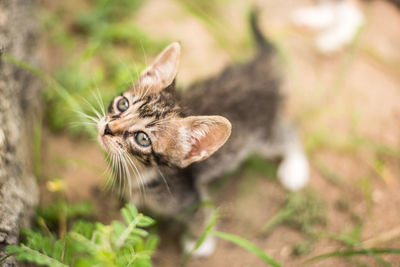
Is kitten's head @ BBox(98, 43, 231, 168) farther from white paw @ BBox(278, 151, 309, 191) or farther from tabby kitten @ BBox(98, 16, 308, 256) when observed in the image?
white paw @ BBox(278, 151, 309, 191)

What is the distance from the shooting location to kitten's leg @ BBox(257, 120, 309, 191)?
2.90 meters

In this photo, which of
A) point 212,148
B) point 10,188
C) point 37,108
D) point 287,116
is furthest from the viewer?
point 287,116

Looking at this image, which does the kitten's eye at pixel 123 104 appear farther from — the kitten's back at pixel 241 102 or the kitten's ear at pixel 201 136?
the kitten's back at pixel 241 102

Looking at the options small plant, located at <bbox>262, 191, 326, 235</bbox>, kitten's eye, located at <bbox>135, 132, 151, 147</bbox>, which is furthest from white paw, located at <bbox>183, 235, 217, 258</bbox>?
kitten's eye, located at <bbox>135, 132, 151, 147</bbox>

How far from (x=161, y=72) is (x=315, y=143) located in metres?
1.82

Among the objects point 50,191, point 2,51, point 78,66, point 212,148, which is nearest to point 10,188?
point 50,191

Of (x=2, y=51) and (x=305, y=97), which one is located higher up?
(x=2, y=51)

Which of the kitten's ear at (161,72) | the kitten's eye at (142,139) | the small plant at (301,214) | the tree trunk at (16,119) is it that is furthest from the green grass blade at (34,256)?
the small plant at (301,214)

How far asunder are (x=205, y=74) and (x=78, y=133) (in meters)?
1.42

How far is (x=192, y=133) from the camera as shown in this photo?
6.06 ft

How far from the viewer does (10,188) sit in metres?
1.85

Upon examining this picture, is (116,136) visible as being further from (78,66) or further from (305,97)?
(305,97)

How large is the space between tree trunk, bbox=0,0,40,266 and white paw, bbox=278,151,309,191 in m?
2.03

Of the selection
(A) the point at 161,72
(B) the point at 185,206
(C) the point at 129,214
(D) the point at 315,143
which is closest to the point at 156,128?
(A) the point at 161,72
